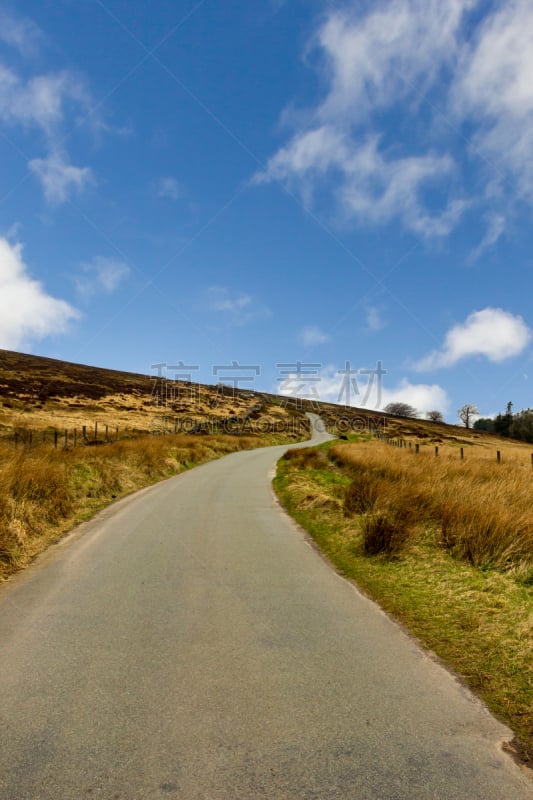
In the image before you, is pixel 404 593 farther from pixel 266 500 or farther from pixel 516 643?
pixel 266 500

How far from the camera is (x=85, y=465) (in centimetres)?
1602

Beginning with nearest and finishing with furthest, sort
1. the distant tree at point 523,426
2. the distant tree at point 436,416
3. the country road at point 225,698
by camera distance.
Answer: the country road at point 225,698 → the distant tree at point 523,426 → the distant tree at point 436,416

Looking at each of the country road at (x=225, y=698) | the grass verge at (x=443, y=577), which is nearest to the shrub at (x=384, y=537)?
the grass verge at (x=443, y=577)

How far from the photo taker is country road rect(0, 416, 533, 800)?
2766 millimetres

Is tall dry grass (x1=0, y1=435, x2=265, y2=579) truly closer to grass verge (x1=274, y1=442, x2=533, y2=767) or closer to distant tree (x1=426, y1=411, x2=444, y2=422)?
grass verge (x1=274, y1=442, x2=533, y2=767)

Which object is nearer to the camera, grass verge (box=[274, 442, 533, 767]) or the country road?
the country road

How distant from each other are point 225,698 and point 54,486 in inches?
355

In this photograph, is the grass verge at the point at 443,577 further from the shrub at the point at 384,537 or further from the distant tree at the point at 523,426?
the distant tree at the point at 523,426

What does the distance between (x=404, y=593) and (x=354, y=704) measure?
9.65 feet

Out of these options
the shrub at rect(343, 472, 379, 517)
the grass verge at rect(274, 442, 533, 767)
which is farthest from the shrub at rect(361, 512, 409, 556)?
the shrub at rect(343, 472, 379, 517)

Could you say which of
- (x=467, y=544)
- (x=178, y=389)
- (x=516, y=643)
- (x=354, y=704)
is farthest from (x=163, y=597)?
(x=178, y=389)

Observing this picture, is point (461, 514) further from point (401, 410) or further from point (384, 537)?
point (401, 410)

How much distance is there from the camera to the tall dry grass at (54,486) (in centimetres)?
813

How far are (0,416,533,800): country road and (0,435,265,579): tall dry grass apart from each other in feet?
4.64
